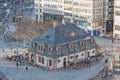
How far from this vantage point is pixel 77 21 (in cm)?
13362

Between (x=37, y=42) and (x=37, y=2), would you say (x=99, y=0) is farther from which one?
(x=37, y=42)

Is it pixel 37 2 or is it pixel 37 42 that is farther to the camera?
pixel 37 2

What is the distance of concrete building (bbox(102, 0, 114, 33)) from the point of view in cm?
13012

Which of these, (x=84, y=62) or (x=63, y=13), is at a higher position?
(x=63, y=13)

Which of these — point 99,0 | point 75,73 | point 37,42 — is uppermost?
point 99,0

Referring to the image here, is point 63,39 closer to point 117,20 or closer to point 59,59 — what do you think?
point 59,59

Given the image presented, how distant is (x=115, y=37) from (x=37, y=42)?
42.3 metres

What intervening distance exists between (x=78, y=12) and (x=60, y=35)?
50097 millimetres

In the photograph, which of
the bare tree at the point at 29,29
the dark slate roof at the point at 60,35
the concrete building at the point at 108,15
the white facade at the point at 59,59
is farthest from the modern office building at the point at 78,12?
the white facade at the point at 59,59

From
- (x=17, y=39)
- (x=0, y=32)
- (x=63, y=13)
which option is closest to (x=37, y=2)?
(x=63, y=13)

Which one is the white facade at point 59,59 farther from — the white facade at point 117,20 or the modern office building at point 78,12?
the modern office building at point 78,12

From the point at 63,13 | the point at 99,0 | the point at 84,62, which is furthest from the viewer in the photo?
the point at 63,13

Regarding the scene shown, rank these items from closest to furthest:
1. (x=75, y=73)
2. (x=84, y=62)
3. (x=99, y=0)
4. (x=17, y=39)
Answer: (x=75, y=73)
(x=84, y=62)
(x=17, y=39)
(x=99, y=0)

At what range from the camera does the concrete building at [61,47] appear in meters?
81.1
